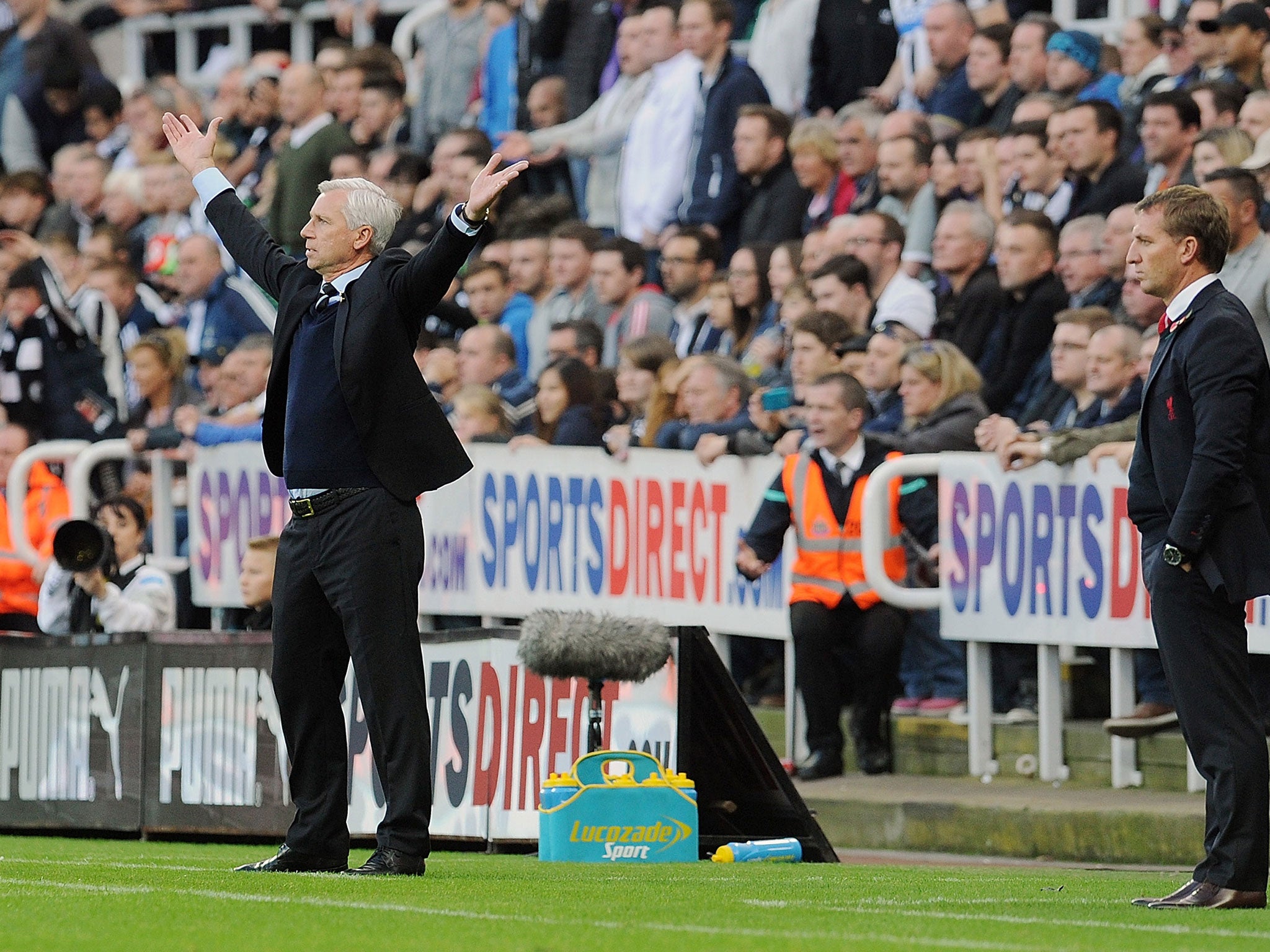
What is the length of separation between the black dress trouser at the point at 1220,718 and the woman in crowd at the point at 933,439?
4929 millimetres

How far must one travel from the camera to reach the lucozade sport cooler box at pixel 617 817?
991 centimetres

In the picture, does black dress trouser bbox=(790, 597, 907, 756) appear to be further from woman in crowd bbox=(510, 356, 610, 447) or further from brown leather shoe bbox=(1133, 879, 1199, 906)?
brown leather shoe bbox=(1133, 879, 1199, 906)

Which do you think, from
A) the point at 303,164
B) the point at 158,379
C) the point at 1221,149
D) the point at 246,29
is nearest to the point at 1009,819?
the point at 1221,149

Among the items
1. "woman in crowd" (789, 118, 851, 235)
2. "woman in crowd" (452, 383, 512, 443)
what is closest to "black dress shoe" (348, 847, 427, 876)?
"woman in crowd" (452, 383, 512, 443)

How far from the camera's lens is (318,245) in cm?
877

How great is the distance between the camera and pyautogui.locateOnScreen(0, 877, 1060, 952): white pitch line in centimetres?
673

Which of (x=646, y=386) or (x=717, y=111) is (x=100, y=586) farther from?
(x=717, y=111)

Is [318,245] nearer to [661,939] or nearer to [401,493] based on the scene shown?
[401,493]

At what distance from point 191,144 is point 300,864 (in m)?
2.62

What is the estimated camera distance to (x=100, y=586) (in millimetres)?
13273

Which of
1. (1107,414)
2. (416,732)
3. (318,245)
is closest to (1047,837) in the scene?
(1107,414)

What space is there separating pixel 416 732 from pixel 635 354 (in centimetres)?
633

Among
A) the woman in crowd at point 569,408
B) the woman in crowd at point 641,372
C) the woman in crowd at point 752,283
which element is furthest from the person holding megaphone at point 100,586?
the woman in crowd at point 752,283

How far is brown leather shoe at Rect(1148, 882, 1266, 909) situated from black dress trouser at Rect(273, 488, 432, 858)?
8.33 ft
